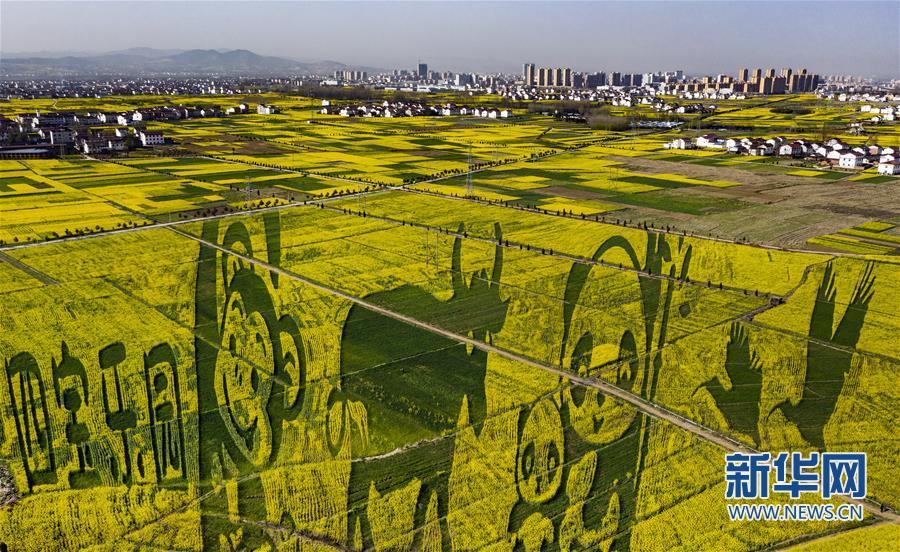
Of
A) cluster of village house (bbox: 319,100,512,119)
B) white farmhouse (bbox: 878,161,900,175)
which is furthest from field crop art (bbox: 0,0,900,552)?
cluster of village house (bbox: 319,100,512,119)

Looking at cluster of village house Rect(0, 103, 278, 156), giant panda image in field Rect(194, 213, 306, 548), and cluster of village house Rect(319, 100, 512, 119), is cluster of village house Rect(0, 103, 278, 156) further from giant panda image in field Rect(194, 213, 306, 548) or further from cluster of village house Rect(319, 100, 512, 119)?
giant panda image in field Rect(194, 213, 306, 548)

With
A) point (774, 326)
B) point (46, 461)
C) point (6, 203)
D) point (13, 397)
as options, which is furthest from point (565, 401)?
point (6, 203)

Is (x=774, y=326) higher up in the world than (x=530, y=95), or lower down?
lower down

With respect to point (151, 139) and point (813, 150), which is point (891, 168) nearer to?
point (813, 150)

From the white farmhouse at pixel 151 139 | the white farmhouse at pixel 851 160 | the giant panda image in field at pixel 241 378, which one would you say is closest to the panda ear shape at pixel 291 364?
the giant panda image in field at pixel 241 378

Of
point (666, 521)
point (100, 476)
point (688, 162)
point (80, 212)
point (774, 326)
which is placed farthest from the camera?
point (688, 162)

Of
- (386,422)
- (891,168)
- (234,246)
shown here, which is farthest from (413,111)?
(386,422)

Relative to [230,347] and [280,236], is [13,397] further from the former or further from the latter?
[280,236]
